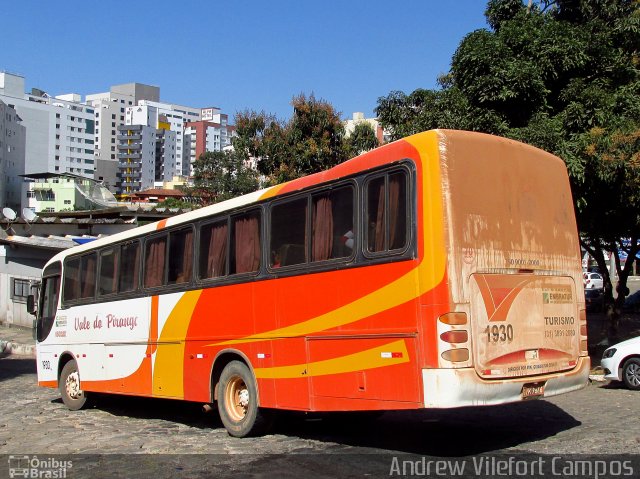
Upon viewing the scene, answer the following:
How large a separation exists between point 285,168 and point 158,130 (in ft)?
564

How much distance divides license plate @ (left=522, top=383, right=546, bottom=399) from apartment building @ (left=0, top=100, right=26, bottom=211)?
398 ft

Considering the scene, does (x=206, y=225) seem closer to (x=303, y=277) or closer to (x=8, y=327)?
(x=303, y=277)

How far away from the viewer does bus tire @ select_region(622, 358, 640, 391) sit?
1321 centimetres

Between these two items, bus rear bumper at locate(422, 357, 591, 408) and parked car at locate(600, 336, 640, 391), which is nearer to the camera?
bus rear bumper at locate(422, 357, 591, 408)

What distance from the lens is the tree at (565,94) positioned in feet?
42.4

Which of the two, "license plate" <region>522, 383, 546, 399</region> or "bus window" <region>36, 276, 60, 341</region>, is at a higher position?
"bus window" <region>36, 276, 60, 341</region>

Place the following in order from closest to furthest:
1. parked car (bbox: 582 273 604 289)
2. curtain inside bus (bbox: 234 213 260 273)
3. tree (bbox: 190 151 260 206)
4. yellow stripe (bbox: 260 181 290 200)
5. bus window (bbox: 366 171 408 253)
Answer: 1. bus window (bbox: 366 171 408 253)
2. yellow stripe (bbox: 260 181 290 200)
3. curtain inside bus (bbox: 234 213 260 273)
4. parked car (bbox: 582 273 604 289)
5. tree (bbox: 190 151 260 206)

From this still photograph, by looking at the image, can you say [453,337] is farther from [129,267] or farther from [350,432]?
[129,267]

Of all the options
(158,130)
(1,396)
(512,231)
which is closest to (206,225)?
(512,231)

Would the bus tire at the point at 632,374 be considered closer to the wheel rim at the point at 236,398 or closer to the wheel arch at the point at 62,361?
the wheel rim at the point at 236,398

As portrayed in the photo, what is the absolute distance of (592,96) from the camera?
44.0 ft

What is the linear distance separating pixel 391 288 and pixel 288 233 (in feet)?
6.09

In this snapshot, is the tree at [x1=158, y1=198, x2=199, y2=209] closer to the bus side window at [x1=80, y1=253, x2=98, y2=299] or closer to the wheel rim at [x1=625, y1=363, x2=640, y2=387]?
the bus side window at [x1=80, y1=253, x2=98, y2=299]

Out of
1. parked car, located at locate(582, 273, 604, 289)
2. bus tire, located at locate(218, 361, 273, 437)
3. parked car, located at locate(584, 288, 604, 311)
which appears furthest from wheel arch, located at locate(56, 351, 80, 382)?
parked car, located at locate(582, 273, 604, 289)
